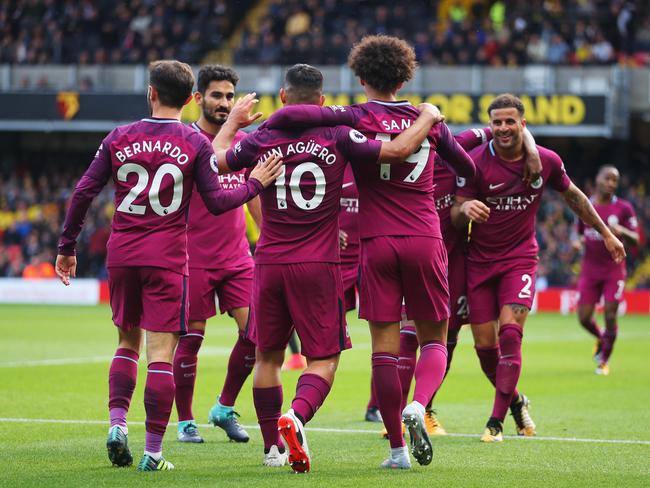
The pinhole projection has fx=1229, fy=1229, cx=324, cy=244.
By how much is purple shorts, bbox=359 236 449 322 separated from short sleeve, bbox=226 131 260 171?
82cm

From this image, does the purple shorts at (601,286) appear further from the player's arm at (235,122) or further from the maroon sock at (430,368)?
the player's arm at (235,122)

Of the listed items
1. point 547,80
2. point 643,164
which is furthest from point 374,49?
point 643,164

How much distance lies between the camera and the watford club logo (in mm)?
33781

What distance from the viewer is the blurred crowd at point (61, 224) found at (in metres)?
30.1

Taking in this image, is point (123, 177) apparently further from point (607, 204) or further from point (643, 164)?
point (643, 164)

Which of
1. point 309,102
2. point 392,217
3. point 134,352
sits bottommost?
point 134,352

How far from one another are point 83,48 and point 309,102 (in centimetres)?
2991

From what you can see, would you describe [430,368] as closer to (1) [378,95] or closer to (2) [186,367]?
(1) [378,95]

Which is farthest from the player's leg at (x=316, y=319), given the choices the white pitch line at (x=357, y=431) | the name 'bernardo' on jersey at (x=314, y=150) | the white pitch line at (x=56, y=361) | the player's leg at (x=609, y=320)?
the white pitch line at (x=56, y=361)

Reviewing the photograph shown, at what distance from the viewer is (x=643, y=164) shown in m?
33.3

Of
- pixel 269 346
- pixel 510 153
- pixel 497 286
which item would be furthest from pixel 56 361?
pixel 269 346

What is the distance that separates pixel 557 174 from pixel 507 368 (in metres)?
1.44

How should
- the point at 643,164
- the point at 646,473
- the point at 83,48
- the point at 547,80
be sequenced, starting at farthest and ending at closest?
1. the point at 83,48
2. the point at 643,164
3. the point at 547,80
4. the point at 646,473

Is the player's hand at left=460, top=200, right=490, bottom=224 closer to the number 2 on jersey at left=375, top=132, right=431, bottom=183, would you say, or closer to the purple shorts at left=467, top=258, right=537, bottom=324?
the number 2 on jersey at left=375, top=132, right=431, bottom=183
